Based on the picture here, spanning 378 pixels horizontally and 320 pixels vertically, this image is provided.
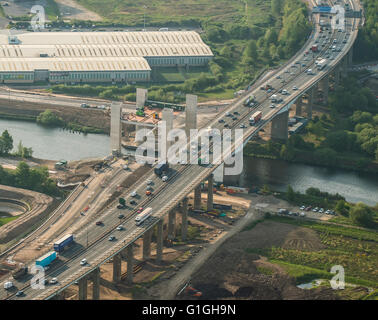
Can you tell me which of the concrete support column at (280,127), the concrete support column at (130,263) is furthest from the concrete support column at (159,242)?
the concrete support column at (280,127)

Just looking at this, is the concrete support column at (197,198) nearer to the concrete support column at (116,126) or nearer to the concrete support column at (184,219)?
the concrete support column at (184,219)

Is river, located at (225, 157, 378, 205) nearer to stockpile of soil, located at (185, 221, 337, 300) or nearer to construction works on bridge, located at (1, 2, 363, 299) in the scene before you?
construction works on bridge, located at (1, 2, 363, 299)

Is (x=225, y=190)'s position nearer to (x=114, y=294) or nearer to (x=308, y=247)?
(x=308, y=247)

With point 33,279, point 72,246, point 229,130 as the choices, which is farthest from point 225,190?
point 33,279

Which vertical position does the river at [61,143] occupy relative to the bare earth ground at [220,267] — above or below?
above

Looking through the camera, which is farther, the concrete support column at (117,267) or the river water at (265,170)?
the river water at (265,170)
